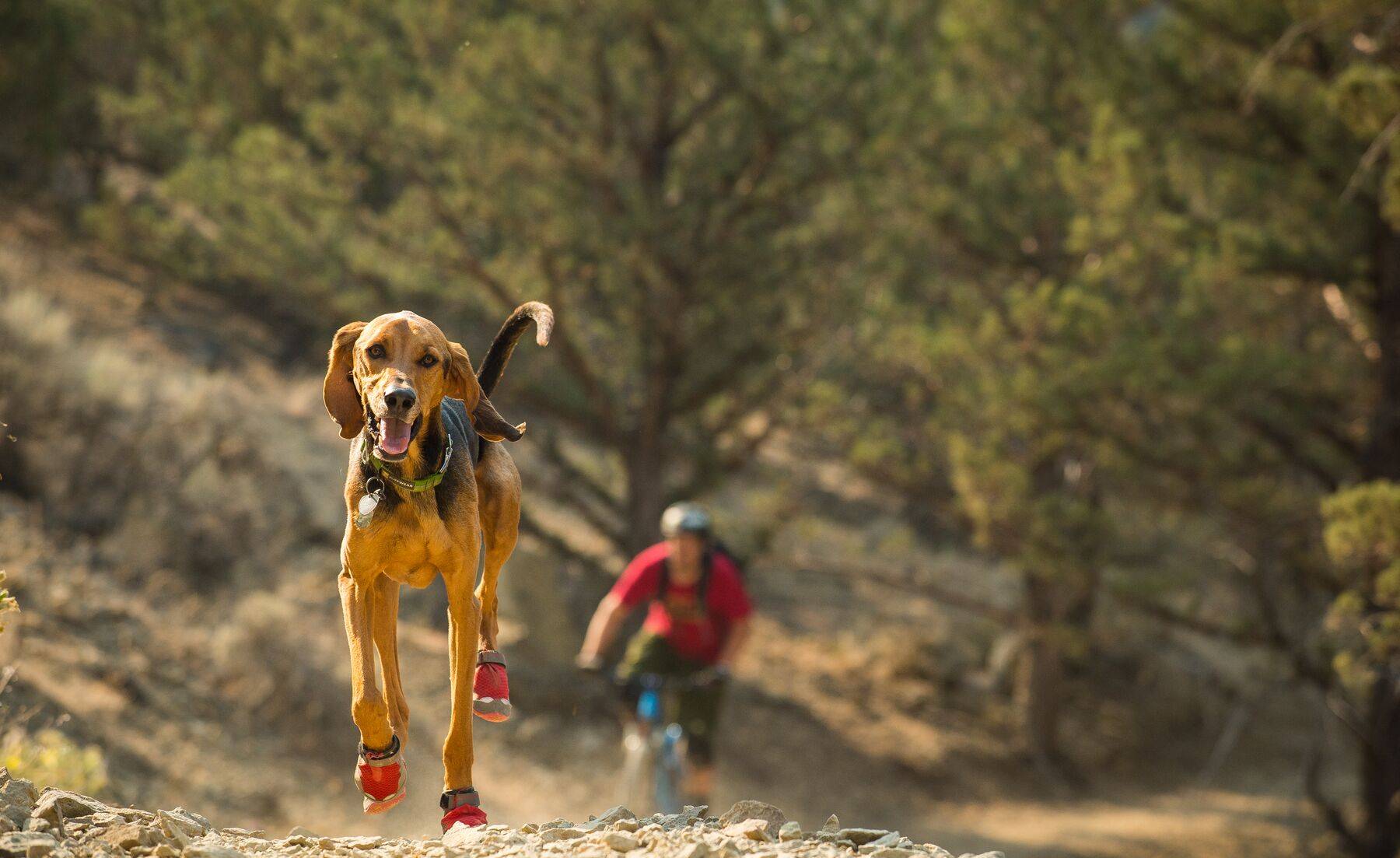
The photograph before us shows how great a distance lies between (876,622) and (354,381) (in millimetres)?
19333

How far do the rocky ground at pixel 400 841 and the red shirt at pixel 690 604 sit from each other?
4.53m

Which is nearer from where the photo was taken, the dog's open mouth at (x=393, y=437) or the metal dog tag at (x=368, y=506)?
the dog's open mouth at (x=393, y=437)

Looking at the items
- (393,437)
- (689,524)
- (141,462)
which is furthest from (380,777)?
(141,462)

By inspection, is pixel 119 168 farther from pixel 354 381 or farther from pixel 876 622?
pixel 354 381

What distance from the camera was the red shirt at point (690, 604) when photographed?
8.96 meters

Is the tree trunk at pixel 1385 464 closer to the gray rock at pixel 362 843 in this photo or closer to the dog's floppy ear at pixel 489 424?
the gray rock at pixel 362 843

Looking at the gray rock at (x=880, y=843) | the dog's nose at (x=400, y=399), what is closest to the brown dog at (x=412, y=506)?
the dog's nose at (x=400, y=399)

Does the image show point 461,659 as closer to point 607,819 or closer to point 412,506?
point 412,506

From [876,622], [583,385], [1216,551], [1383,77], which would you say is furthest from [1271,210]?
[876,622]

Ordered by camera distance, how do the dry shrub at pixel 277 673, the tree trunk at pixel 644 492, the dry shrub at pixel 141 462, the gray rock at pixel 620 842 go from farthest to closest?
the tree trunk at pixel 644 492, the dry shrub at pixel 141 462, the dry shrub at pixel 277 673, the gray rock at pixel 620 842

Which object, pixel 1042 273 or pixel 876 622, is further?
pixel 876 622

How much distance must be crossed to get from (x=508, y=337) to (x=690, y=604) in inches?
257

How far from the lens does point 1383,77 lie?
9070 mm

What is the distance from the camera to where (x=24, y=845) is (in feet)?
11.4
